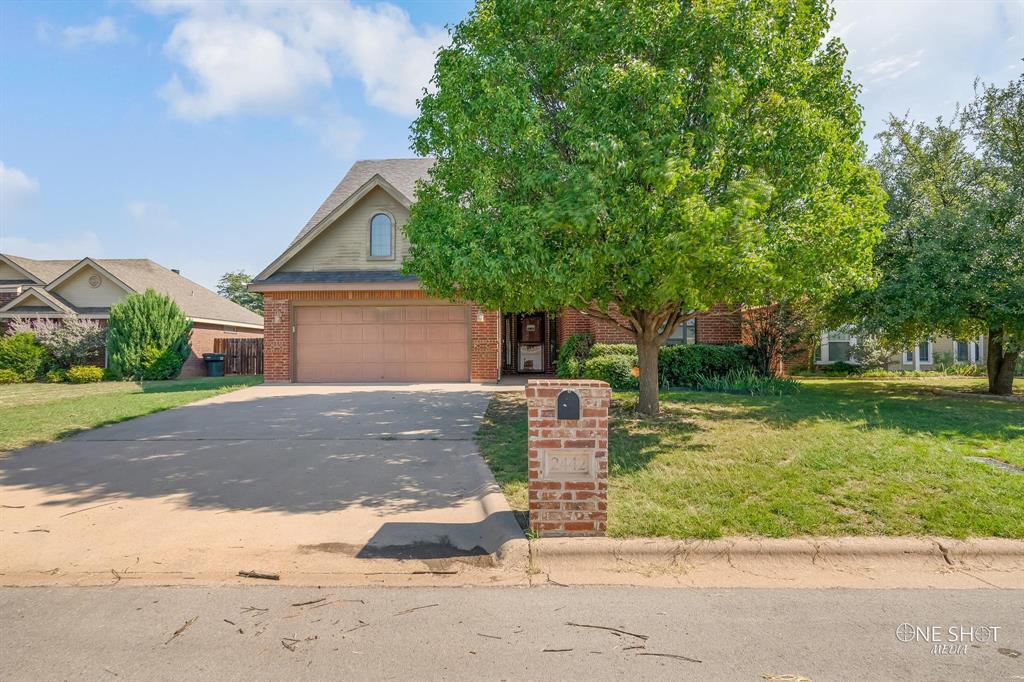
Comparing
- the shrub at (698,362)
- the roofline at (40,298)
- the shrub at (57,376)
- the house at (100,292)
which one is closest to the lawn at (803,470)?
the shrub at (698,362)

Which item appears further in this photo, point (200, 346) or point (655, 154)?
point (200, 346)

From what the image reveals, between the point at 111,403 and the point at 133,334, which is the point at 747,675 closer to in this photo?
the point at 111,403

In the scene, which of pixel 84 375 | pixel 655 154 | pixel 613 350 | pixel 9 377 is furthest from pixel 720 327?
pixel 9 377

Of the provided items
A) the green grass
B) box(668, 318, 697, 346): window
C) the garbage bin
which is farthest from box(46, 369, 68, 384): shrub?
box(668, 318, 697, 346): window

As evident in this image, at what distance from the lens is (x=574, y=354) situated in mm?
14797

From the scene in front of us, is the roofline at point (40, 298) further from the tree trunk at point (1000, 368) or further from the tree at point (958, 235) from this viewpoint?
the tree trunk at point (1000, 368)

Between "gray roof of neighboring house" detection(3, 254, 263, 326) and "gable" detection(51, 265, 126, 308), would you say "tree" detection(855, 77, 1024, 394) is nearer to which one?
"gray roof of neighboring house" detection(3, 254, 263, 326)

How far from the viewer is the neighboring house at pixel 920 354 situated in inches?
749

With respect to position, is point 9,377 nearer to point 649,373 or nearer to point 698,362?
point 649,373

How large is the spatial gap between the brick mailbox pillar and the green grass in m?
8.41

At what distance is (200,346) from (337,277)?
11.4 m

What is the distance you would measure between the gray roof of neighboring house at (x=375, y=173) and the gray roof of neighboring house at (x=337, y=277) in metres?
3.04

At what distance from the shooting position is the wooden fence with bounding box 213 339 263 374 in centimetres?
2217

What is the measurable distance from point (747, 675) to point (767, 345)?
1291 centimetres
